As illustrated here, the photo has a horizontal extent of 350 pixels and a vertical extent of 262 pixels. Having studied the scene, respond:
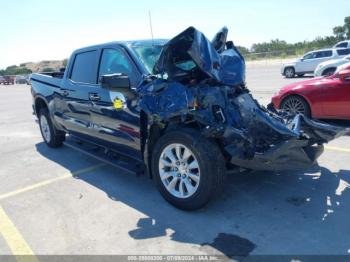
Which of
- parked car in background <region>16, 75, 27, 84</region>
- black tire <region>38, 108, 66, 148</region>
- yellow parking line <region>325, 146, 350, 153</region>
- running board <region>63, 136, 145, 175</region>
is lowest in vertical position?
yellow parking line <region>325, 146, 350, 153</region>

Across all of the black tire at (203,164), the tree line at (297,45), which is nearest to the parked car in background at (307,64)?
the tree line at (297,45)

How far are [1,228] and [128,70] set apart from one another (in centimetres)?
236

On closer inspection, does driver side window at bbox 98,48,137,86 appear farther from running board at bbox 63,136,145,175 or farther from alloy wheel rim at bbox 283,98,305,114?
alloy wheel rim at bbox 283,98,305,114

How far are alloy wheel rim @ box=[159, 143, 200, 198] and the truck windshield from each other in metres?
1.10

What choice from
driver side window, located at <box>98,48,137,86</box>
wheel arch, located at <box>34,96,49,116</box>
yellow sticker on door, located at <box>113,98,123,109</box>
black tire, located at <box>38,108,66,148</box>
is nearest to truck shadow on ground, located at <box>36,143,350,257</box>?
yellow sticker on door, located at <box>113,98,123,109</box>

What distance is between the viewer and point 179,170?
13.0ft

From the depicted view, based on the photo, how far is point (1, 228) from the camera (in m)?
3.96

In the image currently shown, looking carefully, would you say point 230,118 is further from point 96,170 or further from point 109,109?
point 96,170

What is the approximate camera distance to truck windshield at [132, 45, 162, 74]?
4.54m

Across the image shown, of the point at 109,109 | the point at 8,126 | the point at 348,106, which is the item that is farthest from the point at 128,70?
the point at 8,126

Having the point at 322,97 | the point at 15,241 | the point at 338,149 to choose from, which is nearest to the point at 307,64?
the point at 322,97

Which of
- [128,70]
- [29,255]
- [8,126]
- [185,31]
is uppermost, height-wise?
[185,31]

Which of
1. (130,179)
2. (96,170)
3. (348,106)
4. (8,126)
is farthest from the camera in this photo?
(8,126)

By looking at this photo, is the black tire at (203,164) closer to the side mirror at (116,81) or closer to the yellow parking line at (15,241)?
the side mirror at (116,81)
